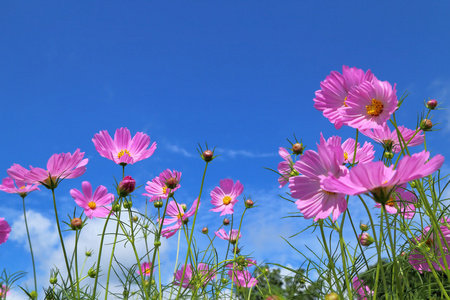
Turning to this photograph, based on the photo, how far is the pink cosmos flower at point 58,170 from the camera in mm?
1187

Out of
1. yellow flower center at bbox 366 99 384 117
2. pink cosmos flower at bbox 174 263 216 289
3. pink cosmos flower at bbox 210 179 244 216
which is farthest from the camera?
pink cosmos flower at bbox 210 179 244 216

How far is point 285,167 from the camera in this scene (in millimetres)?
1415

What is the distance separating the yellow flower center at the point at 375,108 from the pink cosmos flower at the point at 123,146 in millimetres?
797

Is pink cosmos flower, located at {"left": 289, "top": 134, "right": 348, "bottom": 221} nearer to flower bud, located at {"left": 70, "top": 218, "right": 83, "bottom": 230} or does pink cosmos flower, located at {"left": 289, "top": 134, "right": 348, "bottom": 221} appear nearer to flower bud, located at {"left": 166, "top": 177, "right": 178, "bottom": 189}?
flower bud, located at {"left": 166, "top": 177, "right": 178, "bottom": 189}

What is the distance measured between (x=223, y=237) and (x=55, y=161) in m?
1.22

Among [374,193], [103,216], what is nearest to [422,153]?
[374,193]

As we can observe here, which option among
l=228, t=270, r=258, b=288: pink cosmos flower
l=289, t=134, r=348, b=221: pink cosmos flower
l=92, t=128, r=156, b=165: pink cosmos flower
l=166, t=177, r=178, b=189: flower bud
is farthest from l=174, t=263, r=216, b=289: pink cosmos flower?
l=289, t=134, r=348, b=221: pink cosmos flower

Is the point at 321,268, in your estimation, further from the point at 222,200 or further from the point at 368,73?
the point at 222,200

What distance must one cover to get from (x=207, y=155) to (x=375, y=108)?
72 centimetres

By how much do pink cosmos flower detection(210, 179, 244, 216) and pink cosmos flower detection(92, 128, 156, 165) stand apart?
2.57 feet

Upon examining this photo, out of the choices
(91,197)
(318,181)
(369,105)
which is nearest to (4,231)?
(91,197)

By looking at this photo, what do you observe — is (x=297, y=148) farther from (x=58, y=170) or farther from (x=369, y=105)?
(x=58, y=170)

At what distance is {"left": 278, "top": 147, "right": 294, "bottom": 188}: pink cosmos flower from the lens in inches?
53.1

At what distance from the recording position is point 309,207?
90cm
